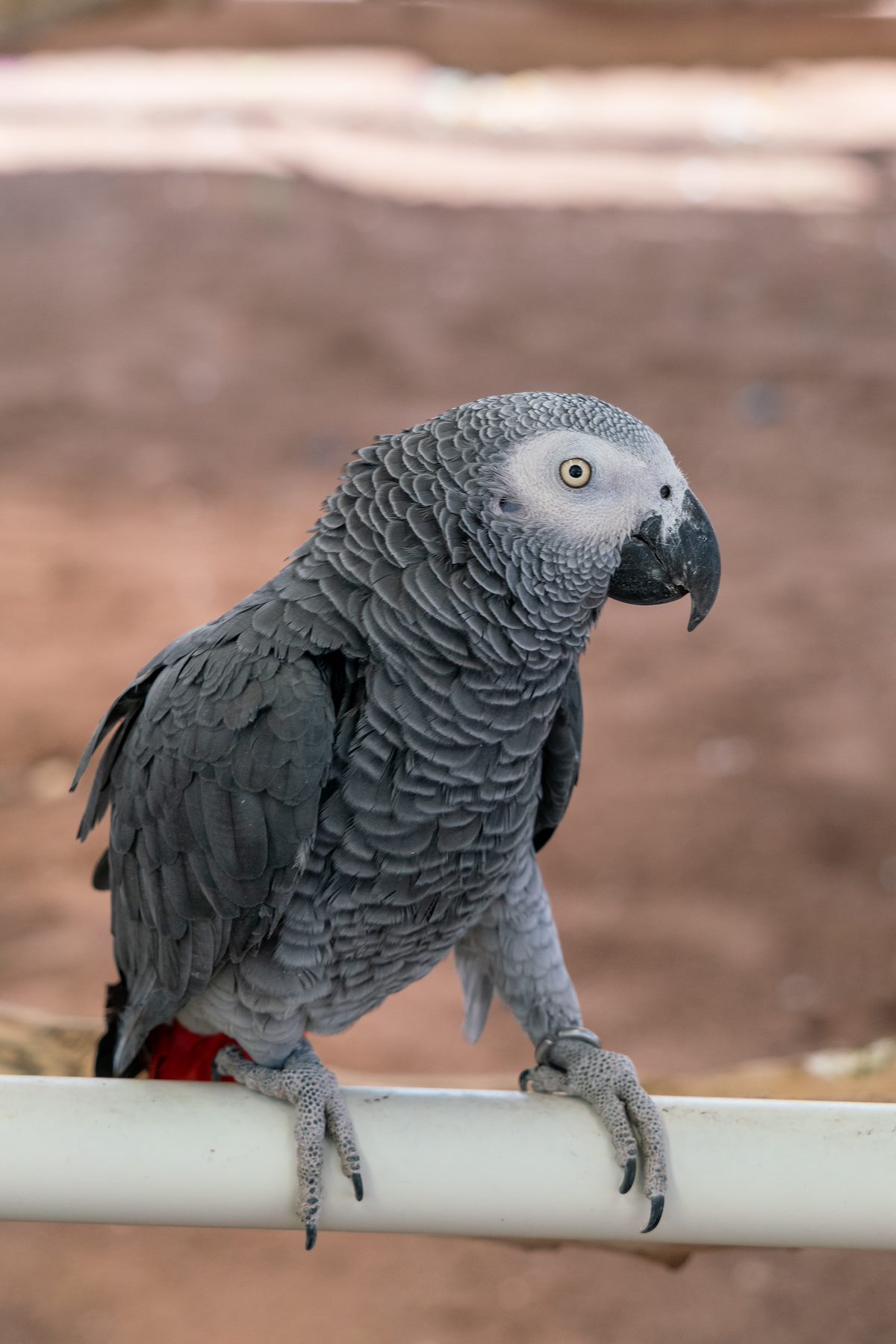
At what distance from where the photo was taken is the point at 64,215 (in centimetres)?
593

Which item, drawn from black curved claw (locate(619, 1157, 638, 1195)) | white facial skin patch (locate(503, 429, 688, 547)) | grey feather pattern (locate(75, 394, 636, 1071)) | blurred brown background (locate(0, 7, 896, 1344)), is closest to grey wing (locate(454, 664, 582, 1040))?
grey feather pattern (locate(75, 394, 636, 1071))

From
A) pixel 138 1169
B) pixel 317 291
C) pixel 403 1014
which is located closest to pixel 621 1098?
pixel 138 1169

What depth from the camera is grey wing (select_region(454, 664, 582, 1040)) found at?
55.9 inches

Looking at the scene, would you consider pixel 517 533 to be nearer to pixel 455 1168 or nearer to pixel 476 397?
pixel 455 1168

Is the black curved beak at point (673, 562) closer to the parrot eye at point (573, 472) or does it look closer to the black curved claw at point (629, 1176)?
the parrot eye at point (573, 472)

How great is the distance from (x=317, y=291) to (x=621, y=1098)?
4.83 meters

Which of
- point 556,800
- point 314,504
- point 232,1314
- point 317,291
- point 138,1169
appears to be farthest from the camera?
point 317,291

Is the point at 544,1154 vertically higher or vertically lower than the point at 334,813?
lower

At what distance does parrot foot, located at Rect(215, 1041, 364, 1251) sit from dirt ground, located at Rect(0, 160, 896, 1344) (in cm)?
88

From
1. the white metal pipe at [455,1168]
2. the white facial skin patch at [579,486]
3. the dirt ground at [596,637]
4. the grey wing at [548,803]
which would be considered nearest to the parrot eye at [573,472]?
the white facial skin patch at [579,486]

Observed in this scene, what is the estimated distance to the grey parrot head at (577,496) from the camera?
3.74 feet

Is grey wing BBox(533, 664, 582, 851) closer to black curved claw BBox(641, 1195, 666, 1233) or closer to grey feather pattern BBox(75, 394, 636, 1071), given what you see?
grey feather pattern BBox(75, 394, 636, 1071)

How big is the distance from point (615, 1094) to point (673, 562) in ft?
1.82

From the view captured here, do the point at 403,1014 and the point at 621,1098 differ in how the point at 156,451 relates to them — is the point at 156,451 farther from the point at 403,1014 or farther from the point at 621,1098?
the point at 621,1098
